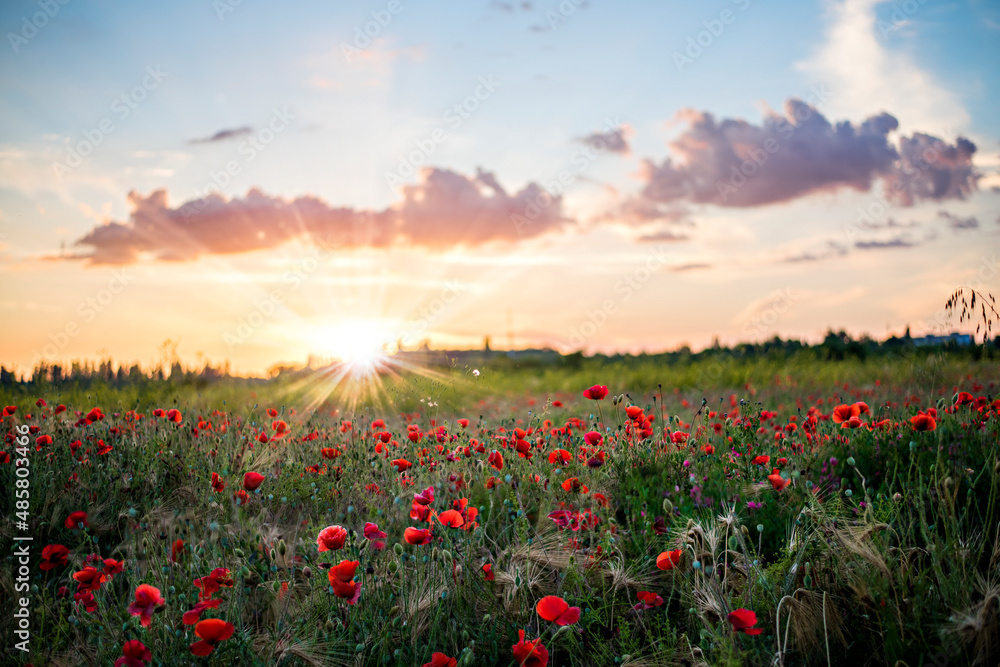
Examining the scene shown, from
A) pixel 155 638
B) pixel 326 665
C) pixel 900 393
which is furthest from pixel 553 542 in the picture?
pixel 900 393

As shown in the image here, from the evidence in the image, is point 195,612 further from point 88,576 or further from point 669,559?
point 669,559

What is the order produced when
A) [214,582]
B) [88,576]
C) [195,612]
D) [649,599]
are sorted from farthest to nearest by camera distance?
[649,599]
[88,576]
[214,582]
[195,612]

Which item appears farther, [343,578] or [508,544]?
[508,544]

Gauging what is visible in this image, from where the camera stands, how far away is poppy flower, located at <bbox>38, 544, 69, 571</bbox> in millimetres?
2805

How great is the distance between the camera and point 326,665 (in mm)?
2191

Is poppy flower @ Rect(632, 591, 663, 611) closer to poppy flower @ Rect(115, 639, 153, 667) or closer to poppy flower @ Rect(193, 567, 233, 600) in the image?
poppy flower @ Rect(193, 567, 233, 600)

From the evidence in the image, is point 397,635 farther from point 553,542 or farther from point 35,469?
point 35,469

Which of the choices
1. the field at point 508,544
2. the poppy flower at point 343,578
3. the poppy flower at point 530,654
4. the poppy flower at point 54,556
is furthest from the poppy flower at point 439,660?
the poppy flower at point 54,556

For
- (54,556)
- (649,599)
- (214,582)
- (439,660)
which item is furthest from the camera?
(54,556)

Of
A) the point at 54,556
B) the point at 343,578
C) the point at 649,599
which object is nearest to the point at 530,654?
the point at 343,578

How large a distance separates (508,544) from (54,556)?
2.39m

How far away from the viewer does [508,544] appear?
10.2ft

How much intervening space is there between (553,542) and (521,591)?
0.36 metres

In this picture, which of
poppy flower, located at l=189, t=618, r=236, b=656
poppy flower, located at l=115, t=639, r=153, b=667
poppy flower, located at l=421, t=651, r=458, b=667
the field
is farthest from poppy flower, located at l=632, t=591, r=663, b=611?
poppy flower, located at l=115, t=639, r=153, b=667
